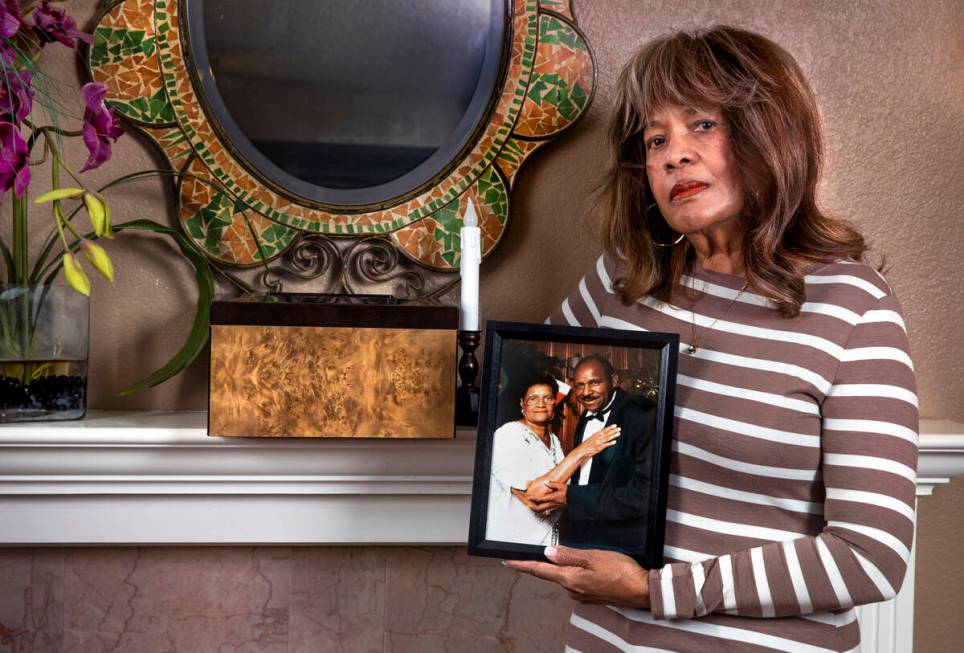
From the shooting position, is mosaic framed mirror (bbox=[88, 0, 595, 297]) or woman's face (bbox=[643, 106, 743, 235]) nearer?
woman's face (bbox=[643, 106, 743, 235])

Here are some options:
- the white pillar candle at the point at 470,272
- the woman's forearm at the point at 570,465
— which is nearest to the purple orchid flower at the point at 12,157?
the white pillar candle at the point at 470,272

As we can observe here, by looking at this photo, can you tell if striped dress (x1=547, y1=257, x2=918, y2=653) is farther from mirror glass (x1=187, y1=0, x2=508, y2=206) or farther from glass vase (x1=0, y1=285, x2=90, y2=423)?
glass vase (x1=0, y1=285, x2=90, y2=423)

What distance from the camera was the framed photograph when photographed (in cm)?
90

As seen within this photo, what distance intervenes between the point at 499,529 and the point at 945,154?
1.01 meters

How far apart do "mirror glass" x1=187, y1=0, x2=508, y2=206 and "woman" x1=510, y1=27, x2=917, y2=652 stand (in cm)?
34

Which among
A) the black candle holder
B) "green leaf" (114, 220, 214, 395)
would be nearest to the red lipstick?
the black candle holder

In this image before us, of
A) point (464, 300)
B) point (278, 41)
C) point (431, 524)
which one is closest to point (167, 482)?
point (431, 524)

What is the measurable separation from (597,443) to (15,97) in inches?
32.7

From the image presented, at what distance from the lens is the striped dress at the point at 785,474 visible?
85cm

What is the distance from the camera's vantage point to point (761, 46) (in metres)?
0.98

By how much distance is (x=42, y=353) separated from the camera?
1159 millimetres

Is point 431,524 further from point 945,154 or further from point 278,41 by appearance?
point 945,154

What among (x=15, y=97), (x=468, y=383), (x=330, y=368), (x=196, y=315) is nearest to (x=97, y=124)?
(x=15, y=97)

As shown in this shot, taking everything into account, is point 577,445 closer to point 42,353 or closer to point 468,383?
point 468,383
